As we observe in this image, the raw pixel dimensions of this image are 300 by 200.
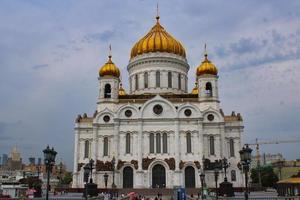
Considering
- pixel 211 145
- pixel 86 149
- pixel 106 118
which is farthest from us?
pixel 86 149

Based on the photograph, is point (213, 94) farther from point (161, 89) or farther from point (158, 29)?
point (158, 29)

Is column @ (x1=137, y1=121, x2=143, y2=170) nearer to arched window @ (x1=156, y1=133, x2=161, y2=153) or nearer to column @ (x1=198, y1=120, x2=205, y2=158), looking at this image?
arched window @ (x1=156, y1=133, x2=161, y2=153)

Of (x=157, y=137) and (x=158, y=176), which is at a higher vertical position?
(x=157, y=137)

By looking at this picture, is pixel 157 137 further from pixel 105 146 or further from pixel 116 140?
pixel 105 146

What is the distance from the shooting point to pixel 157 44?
58500 mm

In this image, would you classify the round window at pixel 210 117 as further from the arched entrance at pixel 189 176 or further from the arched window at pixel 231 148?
the arched entrance at pixel 189 176

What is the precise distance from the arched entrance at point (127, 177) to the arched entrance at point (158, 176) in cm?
290

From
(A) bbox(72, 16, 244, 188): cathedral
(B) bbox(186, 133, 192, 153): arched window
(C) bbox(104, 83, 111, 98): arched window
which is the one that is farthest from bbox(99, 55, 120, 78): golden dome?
(B) bbox(186, 133, 192, 153): arched window

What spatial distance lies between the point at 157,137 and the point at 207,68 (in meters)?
12.1

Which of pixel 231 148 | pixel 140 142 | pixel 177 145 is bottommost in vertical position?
pixel 231 148

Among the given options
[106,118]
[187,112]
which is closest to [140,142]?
[106,118]

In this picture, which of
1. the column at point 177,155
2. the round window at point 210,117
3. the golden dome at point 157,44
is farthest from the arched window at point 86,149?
the round window at point 210,117

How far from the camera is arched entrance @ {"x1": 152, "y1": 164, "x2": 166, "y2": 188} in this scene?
1954 inches

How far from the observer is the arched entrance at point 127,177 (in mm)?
49969
